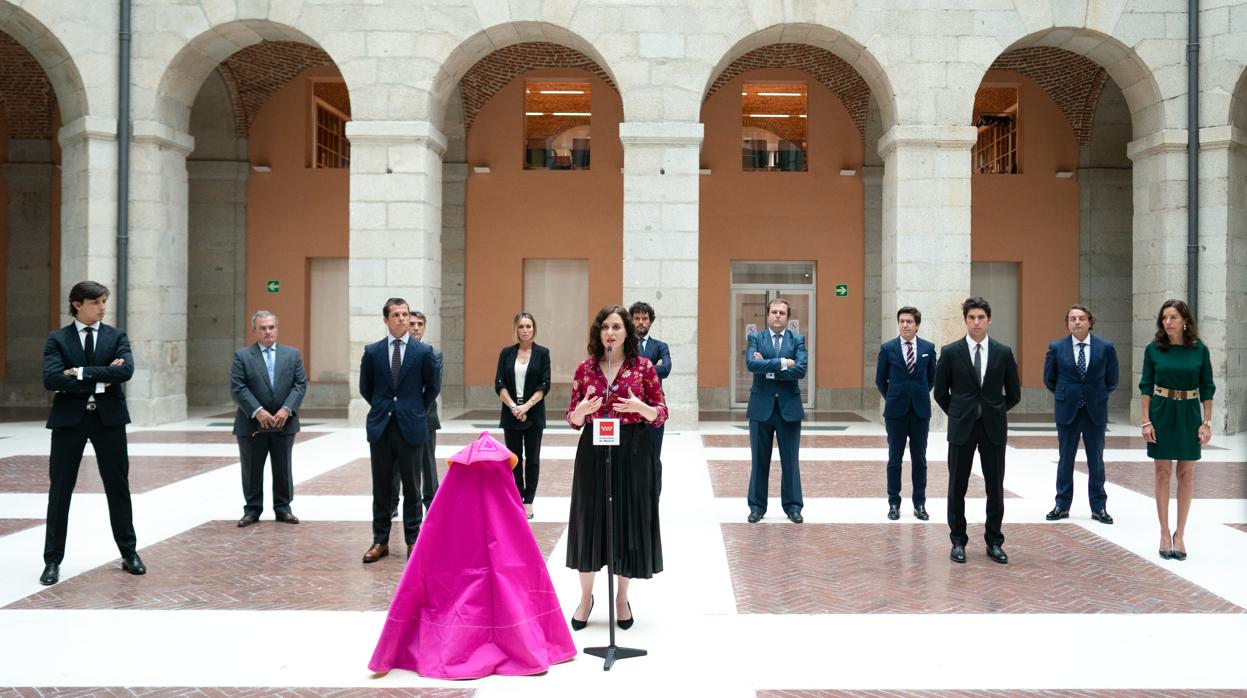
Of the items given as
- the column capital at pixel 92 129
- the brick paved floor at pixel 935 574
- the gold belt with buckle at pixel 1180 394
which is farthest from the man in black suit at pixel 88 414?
the column capital at pixel 92 129

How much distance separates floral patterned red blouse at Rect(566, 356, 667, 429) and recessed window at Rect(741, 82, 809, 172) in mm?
15157

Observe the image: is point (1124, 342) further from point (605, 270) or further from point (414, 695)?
point (414, 695)

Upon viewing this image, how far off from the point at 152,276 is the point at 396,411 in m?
10.8

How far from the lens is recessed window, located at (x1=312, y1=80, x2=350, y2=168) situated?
20125 millimetres

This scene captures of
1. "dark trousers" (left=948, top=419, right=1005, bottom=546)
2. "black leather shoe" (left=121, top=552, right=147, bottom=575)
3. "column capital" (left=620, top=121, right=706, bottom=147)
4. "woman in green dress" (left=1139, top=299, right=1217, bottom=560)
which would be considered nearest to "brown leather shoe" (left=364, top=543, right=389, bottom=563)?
"black leather shoe" (left=121, top=552, right=147, bottom=575)

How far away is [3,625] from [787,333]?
20.4ft

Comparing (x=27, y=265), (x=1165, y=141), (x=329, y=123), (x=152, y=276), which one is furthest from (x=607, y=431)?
(x=27, y=265)

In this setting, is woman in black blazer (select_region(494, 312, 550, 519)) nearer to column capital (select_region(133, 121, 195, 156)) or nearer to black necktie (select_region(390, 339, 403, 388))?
black necktie (select_region(390, 339, 403, 388))

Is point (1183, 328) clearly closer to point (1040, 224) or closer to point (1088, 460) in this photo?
point (1088, 460)

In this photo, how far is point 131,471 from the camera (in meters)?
10.8

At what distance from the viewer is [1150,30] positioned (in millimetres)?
15375

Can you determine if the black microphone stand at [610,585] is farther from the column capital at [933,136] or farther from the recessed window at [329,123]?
the recessed window at [329,123]

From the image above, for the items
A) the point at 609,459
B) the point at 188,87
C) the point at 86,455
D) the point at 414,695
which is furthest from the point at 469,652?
the point at 188,87

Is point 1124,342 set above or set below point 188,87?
below
